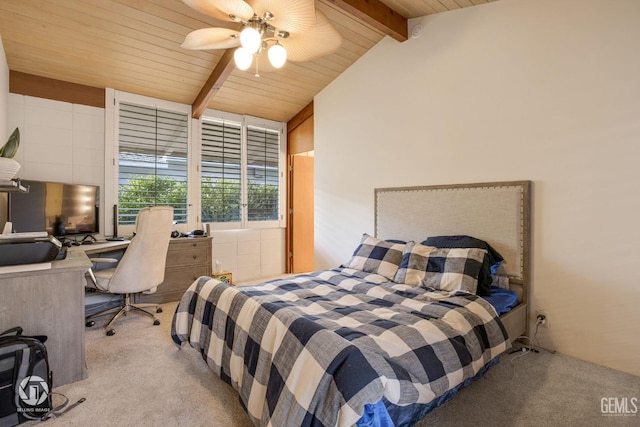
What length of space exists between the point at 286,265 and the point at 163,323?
2.42 metres

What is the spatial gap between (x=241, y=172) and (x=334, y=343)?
3.86m

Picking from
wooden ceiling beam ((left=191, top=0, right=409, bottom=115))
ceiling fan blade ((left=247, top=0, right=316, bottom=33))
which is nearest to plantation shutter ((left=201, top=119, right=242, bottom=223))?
wooden ceiling beam ((left=191, top=0, right=409, bottom=115))

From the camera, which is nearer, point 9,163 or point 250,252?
point 9,163

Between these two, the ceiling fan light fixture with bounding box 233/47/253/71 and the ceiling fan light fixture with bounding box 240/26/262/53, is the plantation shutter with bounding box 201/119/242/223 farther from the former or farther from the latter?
the ceiling fan light fixture with bounding box 240/26/262/53

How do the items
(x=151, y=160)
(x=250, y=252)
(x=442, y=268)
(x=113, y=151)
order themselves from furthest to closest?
(x=250, y=252) → (x=151, y=160) → (x=113, y=151) → (x=442, y=268)

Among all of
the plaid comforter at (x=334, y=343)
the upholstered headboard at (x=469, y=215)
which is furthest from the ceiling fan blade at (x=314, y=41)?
the plaid comforter at (x=334, y=343)

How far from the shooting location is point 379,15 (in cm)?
301

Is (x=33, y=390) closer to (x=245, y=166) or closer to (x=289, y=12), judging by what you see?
(x=289, y=12)

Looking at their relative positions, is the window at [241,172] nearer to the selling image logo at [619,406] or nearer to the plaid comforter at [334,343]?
the plaid comforter at [334,343]

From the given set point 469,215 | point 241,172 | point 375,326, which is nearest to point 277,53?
point 375,326

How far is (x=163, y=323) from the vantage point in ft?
10.1

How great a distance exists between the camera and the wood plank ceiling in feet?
8.82

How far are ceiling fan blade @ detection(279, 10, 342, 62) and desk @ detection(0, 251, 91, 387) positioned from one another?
210 centimetres

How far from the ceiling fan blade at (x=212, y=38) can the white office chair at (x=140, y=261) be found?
1482mm
